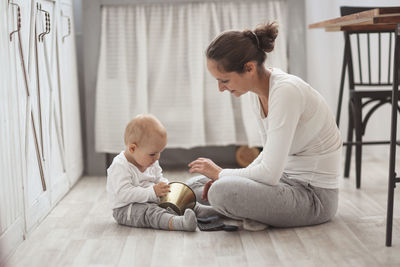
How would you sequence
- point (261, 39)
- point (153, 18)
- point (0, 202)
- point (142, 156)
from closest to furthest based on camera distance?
point (0, 202), point (261, 39), point (142, 156), point (153, 18)

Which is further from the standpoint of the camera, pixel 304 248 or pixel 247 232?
pixel 247 232

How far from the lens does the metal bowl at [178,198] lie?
7.17ft

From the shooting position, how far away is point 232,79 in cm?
204

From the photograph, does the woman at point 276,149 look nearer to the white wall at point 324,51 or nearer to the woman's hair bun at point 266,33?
the woman's hair bun at point 266,33

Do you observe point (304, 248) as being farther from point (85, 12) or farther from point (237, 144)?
point (85, 12)

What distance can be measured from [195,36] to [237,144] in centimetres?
66

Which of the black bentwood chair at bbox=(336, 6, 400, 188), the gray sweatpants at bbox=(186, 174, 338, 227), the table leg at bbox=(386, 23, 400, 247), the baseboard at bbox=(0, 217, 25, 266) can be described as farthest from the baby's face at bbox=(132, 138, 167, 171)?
the black bentwood chair at bbox=(336, 6, 400, 188)

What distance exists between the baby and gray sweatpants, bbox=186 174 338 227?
149 millimetres

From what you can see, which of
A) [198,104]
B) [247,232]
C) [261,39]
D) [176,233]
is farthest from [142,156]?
[198,104]

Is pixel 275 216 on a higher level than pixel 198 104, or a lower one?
lower

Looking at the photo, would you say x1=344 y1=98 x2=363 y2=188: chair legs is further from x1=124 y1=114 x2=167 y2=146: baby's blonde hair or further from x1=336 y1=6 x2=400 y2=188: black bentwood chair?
x1=124 y1=114 x2=167 y2=146: baby's blonde hair

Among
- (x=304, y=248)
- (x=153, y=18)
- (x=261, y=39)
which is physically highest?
(x=153, y=18)

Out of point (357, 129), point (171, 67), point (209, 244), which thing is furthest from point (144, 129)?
point (357, 129)

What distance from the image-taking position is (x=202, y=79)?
3.10 meters
